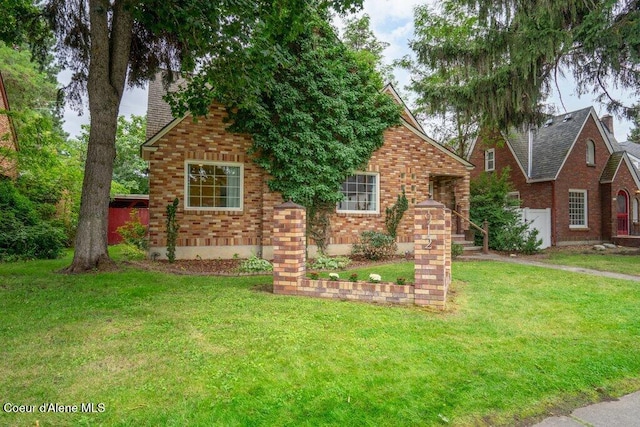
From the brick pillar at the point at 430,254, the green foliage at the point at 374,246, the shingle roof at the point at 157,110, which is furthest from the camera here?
the shingle roof at the point at 157,110

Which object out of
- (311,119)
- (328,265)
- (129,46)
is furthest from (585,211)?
(129,46)

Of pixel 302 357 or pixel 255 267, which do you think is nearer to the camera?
pixel 302 357

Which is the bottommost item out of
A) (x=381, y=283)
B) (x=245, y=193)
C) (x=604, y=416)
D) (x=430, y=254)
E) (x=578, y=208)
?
(x=604, y=416)

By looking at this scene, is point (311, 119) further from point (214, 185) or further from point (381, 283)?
point (381, 283)

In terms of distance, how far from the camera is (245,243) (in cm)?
→ 1039

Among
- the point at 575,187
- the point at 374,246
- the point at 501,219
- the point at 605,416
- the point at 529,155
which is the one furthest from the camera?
the point at 529,155

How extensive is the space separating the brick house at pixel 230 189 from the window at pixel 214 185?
27mm

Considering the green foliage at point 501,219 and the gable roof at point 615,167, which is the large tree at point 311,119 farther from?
the gable roof at point 615,167

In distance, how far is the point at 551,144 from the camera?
1823cm

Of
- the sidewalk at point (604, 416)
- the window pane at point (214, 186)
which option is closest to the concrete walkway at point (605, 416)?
the sidewalk at point (604, 416)

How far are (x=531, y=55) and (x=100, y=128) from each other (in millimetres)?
11741

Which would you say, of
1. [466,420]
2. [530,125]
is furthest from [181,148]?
[530,125]

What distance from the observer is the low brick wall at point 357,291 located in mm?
5031

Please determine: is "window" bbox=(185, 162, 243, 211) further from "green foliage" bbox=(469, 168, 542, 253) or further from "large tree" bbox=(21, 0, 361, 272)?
"green foliage" bbox=(469, 168, 542, 253)
